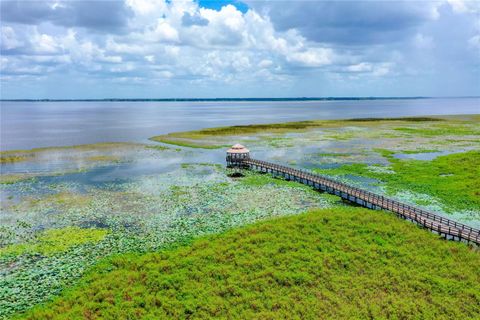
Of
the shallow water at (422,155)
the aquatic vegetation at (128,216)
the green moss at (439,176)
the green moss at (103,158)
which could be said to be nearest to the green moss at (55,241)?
the aquatic vegetation at (128,216)

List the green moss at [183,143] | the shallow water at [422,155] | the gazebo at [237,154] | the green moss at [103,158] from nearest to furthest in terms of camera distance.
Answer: the gazebo at [237,154] < the shallow water at [422,155] < the green moss at [103,158] < the green moss at [183,143]

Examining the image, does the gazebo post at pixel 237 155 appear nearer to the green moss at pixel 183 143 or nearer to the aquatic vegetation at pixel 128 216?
the aquatic vegetation at pixel 128 216

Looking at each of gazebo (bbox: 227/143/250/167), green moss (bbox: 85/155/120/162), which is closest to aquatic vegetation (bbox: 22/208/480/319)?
gazebo (bbox: 227/143/250/167)

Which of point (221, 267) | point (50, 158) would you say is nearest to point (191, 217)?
point (221, 267)

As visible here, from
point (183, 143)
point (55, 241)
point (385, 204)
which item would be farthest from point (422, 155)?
point (55, 241)

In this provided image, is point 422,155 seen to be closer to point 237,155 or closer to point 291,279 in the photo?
point 237,155

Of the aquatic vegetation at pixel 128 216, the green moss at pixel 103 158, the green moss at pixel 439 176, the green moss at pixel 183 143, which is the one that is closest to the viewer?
the aquatic vegetation at pixel 128 216

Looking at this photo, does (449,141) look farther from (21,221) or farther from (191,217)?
(21,221)

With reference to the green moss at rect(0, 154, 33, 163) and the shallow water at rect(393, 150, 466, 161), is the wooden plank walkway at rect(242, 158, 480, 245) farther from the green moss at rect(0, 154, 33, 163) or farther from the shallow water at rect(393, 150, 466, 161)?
the green moss at rect(0, 154, 33, 163)
